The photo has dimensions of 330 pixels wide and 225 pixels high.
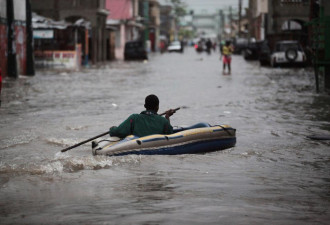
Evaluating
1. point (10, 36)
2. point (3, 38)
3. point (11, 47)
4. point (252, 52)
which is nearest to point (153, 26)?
point (252, 52)

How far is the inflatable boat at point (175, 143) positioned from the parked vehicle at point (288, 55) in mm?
32125

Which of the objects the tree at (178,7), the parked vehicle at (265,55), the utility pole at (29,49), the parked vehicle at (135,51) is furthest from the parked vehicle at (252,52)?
the tree at (178,7)

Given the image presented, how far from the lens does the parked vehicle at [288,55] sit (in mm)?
43531

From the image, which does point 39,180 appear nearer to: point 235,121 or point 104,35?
point 235,121

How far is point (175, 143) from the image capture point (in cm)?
1121

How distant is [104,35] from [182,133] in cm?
5282

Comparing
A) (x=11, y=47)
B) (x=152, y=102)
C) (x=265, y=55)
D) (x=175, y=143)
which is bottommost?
(x=265, y=55)

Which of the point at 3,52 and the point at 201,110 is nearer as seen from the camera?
the point at 201,110

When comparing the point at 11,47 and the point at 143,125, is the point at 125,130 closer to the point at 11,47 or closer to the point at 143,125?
the point at 143,125

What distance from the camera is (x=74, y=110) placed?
18.6m

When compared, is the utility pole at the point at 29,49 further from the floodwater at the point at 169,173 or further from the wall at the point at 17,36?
the floodwater at the point at 169,173

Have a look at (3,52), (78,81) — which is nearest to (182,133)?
(78,81)

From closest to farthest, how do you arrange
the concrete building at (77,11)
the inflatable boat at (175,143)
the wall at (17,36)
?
the inflatable boat at (175,143), the wall at (17,36), the concrete building at (77,11)

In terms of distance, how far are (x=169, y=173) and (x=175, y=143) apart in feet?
4.69
